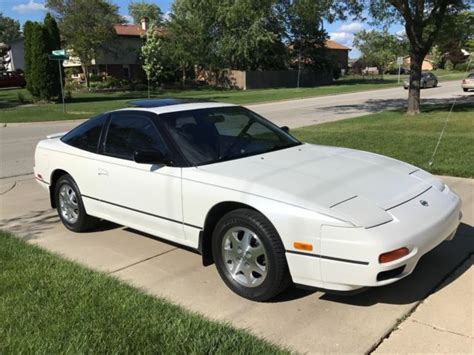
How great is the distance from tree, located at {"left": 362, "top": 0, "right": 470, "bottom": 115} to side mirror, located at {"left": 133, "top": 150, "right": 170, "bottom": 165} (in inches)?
580

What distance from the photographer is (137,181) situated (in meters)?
4.70

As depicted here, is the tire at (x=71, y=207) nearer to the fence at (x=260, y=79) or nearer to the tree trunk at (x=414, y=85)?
the tree trunk at (x=414, y=85)

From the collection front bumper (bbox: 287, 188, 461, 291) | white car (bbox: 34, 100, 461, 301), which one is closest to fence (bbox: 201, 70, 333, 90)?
white car (bbox: 34, 100, 461, 301)

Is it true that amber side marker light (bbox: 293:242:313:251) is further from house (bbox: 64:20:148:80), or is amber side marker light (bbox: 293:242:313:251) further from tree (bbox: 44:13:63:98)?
house (bbox: 64:20:148:80)

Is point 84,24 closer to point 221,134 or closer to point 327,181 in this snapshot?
point 221,134

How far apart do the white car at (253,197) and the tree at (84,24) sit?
135 feet

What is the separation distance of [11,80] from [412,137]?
155 feet

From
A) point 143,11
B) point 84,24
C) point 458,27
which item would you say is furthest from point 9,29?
point 458,27

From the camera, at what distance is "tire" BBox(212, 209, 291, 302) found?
12.0 feet

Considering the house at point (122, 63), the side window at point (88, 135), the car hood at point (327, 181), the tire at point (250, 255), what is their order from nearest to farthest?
the car hood at point (327, 181) → the tire at point (250, 255) → the side window at point (88, 135) → the house at point (122, 63)

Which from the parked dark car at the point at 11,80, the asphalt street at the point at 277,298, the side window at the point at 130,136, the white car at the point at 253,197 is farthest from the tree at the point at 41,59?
the side window at the point at 130,136

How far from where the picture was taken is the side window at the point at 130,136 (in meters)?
4.75

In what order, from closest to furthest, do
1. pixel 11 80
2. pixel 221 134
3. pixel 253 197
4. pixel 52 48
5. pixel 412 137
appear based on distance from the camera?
1. pixel 253 197
2. pixel 221 134
3. pixel 412 137
4. pixel 52 48
5. pixel 11 80

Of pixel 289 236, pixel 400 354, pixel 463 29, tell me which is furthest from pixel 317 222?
pixel 463 29
